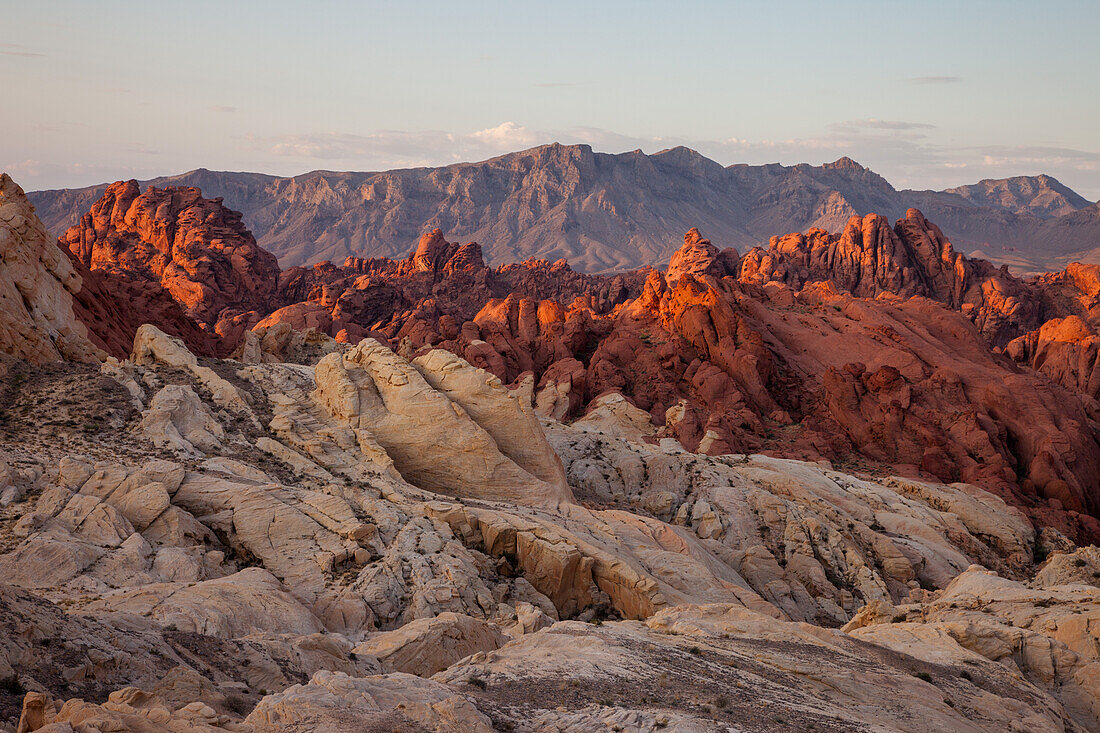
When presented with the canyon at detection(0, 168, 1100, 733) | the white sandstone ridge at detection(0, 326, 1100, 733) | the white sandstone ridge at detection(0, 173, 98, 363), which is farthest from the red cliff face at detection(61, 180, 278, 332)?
the white sandstone ridge at detection(0, 326, 1100, 733)

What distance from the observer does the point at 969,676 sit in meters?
18.8

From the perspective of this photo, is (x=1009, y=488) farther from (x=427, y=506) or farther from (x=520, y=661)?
(x=520, y=661)

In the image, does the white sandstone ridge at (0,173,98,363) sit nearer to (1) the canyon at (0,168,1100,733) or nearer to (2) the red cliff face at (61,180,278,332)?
(1) the canyon at (0,168,1100,733)

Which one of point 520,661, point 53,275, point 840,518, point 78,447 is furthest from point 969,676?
point 53,275

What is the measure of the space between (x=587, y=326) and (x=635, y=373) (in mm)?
13584

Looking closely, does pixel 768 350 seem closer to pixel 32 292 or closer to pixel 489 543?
pixel 489 543

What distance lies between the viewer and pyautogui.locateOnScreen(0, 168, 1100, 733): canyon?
14.1 m

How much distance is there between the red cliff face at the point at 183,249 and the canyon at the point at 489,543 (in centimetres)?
7190

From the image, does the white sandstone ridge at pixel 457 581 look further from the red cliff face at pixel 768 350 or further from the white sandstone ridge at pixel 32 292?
the red cliff face at pixel 768 350

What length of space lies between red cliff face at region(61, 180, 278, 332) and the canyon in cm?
7190

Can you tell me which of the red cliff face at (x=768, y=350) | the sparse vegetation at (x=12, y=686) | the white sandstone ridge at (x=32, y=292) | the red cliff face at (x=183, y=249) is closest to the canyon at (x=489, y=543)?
the sparse vegetation at (x=12, y=686)

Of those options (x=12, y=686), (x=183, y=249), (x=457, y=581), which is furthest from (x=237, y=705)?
(x=183, y=249)


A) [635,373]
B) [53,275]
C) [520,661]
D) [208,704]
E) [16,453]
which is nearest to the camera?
[208,704]

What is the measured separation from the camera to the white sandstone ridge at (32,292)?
1234 inches
